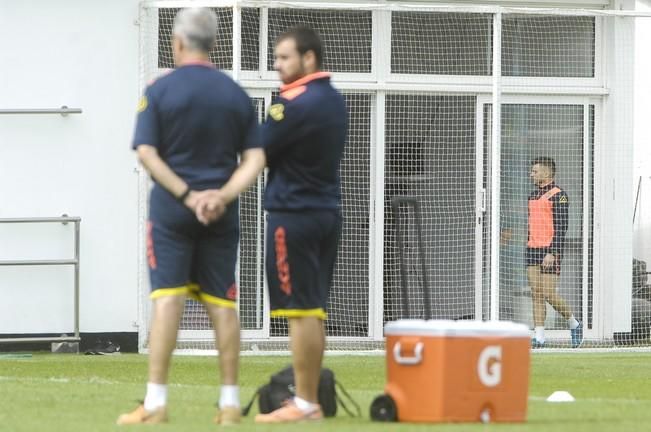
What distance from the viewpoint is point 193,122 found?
6414 millimetres

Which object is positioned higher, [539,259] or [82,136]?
[82,136]

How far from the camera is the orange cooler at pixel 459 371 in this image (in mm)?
6223

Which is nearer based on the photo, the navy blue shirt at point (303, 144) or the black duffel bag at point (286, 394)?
the navy blue shirt at point (303, 144)

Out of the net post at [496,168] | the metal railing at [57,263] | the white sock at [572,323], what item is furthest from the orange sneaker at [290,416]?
the white sock at [572,323]

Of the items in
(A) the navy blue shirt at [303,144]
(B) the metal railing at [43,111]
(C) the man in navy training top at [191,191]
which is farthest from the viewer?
(B) the metal railing at [43,111]

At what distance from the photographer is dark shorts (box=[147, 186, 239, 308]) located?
6391mm

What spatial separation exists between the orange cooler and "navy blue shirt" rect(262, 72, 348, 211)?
2.44ft

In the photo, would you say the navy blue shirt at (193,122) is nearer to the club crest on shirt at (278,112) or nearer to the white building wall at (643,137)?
the club crest on shirt at (278,112)

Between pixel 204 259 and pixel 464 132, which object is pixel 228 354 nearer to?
pixel 204 259

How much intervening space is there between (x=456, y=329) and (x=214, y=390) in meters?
2.95

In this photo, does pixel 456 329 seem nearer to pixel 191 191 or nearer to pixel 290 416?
pixel 290 416

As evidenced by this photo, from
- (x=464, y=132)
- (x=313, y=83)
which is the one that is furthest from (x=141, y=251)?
(x=313, y=83)

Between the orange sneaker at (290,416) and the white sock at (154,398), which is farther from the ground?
the white sock at (154,398)

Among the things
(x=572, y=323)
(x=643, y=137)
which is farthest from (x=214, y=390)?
(x=643, y=137)
